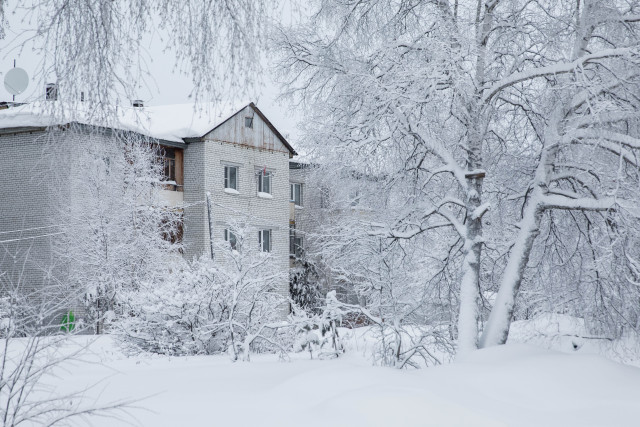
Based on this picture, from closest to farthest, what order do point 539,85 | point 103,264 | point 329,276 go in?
point 539,85 → point 103,264 → point 329,276

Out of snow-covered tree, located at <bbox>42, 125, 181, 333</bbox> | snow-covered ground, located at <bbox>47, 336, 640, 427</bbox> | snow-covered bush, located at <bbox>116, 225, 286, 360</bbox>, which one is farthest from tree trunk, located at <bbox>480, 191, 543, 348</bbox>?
snow-covered tree, located at <bbox>42, 125, 181, 333</bbox>

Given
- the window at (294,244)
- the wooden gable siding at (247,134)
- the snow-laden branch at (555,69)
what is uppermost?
the wooden gable siding at (247,134)

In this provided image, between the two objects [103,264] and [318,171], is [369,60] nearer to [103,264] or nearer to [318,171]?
[318,171]

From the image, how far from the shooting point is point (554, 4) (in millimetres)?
11617

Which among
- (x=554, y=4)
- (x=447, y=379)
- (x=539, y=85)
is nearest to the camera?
Answer: (x=447, y=379)

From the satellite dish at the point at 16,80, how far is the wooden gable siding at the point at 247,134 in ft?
78.2

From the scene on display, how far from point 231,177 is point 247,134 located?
1.96 meters

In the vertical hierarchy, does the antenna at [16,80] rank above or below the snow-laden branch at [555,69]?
below

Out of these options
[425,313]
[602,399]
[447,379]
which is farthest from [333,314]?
[602,399]

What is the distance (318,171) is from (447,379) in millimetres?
5170

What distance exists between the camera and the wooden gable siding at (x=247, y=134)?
3188 centimetres

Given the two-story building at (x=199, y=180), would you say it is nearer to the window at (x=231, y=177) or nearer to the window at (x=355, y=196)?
the window at (x=231, y=177)

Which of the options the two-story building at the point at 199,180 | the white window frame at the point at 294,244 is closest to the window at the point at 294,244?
the white window frame at the point at 294,244

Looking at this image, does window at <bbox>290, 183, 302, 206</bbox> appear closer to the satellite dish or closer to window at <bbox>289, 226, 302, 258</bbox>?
window at <bbox>289, 226, 302, 258</bbox>
